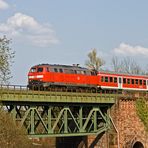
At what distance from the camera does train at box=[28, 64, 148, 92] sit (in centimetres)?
5044

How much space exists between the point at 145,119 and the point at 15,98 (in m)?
20.4

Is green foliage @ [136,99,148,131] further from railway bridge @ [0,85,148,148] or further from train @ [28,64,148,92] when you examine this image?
train @ [28,64,148,92]

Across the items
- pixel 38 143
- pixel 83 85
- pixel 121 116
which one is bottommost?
pixel 38 143

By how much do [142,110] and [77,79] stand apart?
946 centimetres

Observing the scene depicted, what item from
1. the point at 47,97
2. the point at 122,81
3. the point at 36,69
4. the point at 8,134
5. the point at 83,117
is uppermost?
the point at 36,69

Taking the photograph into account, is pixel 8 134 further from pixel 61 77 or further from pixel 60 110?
pixel 61 77

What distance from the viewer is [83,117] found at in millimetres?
51594

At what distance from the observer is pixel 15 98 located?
40.2 m

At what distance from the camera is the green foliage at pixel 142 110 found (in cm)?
5372

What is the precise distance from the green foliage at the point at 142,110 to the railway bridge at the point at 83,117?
0.78 m

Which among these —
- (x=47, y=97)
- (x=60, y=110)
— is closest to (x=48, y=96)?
(x=47, y=97)

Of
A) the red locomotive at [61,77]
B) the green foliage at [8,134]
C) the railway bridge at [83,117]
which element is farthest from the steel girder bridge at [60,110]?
the green foliage at [8,134]

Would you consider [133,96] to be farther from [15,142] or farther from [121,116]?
[15,142]

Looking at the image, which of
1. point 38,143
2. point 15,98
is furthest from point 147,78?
point 15,98
